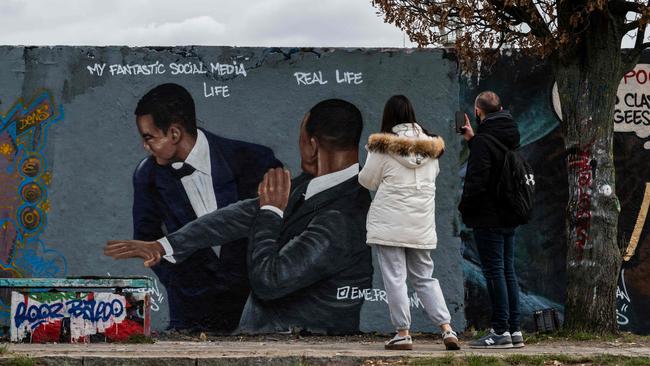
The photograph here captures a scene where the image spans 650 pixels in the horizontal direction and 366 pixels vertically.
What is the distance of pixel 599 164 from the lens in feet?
26.9

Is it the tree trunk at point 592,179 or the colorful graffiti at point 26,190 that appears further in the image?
the colorful graffiti at point 26,190

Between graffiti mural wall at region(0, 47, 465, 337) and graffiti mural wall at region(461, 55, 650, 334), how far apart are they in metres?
0.38

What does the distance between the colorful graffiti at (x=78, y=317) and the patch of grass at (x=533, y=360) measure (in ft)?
7.85

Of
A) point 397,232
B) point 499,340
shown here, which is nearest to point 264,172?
point 397,232

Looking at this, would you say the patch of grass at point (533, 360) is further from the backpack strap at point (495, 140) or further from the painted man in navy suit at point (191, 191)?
the painted man in navy suit at point (191, 191)

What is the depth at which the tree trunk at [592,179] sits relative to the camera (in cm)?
812

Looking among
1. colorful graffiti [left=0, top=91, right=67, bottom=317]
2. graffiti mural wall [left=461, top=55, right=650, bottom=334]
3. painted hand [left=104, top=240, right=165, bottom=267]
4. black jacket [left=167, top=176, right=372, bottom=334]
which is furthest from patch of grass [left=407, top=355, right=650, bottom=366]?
colorful graffiti [left=0, top=91, right=67, bottom=317]

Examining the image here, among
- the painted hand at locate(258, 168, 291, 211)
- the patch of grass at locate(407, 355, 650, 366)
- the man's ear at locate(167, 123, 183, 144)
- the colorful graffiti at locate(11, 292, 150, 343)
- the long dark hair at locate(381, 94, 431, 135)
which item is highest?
the man's ear at locate(167, 123, 183, 144)

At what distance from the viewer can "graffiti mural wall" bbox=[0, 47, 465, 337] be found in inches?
348

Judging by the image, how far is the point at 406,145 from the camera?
7133 millimetres

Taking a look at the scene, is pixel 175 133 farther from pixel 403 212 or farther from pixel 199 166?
pixel 403 212

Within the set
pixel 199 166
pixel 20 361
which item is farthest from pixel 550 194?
pixel 20 361

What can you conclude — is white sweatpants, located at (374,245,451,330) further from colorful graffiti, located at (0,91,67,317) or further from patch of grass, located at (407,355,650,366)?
colorful graffiti, located at (0,91,67,317)

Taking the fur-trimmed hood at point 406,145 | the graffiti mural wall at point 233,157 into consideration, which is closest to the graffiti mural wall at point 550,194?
the graffiti mural wall at point 233,157
